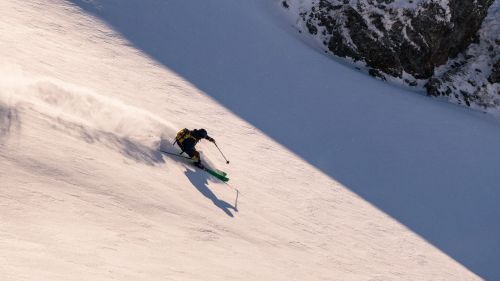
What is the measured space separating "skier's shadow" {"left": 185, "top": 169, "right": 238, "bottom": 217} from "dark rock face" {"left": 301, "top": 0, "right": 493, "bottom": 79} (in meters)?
12.9

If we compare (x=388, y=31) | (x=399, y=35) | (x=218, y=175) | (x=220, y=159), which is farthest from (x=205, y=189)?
(x=399, y=35)

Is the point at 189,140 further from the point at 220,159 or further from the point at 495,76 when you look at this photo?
the point at 495,76

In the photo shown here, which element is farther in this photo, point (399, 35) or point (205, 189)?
point (399, 35)

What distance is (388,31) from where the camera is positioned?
20.3 metres

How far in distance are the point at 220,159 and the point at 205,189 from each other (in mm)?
1860

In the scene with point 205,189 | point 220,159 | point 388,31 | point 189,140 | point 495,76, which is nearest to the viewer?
point 205,189

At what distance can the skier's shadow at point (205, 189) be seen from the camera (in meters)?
8.54

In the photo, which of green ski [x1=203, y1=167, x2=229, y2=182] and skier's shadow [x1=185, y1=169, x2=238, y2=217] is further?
green ski [x1=203, y1=167, x2=229, y2=182]

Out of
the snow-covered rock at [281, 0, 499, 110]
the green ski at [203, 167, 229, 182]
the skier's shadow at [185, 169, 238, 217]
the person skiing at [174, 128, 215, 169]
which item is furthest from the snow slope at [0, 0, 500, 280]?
the snow-covered rock at [281, 0, 499, 110]

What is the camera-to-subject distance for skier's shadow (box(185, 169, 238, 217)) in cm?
854

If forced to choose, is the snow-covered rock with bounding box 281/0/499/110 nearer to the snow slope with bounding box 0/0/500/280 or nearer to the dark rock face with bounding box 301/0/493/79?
the dark rock face with bounding box 301/0/493/79

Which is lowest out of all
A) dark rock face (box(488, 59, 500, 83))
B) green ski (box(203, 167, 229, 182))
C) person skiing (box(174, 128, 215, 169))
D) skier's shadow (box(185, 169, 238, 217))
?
skier's shadow (box(185, 169, 238, 217))

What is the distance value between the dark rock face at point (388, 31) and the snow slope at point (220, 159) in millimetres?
1648

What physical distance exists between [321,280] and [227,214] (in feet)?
6.59
